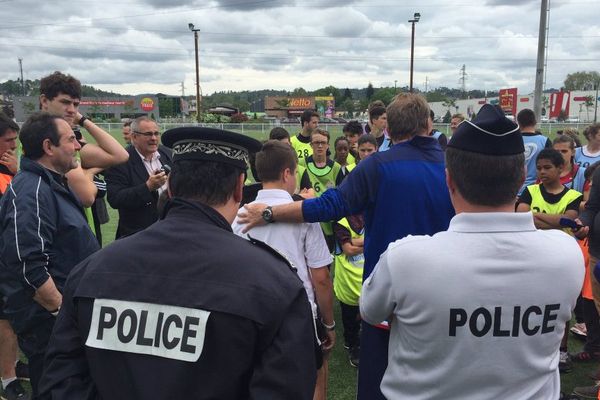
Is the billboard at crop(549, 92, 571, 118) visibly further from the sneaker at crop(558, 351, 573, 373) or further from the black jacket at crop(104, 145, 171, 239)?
the black jacket at crop(104, 145, 171, 239)

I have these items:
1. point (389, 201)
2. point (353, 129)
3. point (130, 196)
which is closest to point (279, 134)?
point (130, 196)

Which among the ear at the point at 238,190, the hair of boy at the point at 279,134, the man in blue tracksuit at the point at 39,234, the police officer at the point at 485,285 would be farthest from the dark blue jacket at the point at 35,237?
the hair of boy at the point at 279,134

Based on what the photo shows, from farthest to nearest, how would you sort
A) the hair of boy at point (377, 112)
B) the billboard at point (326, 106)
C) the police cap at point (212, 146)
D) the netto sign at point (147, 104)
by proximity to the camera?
the billboard at point (326, 106)
the netto sign at point (147, 104)
the hair of boy at point (377, 112)
the police cap at point (212, 146)

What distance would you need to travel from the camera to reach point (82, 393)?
1432mm

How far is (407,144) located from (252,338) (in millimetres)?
1669

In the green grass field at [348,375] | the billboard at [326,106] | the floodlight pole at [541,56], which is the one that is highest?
the billboard at [326,106]

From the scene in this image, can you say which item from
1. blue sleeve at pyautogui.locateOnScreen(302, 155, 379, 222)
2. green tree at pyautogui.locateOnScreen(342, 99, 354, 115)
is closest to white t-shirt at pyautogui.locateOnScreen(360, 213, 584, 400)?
blue sleeve at pyautogui.locateOnScreen(302, 155, 379, 222)

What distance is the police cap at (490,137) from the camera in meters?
1.49

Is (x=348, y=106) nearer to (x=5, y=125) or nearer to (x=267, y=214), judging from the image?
(x=5, y=125)

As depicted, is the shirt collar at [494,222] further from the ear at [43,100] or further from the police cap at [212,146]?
the ear at [43,100]

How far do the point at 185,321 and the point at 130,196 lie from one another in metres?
3.27

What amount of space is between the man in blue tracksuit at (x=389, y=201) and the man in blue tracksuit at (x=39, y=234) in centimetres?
122

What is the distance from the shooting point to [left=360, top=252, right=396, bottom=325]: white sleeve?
1.54 meters

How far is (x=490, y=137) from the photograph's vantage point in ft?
4.92
